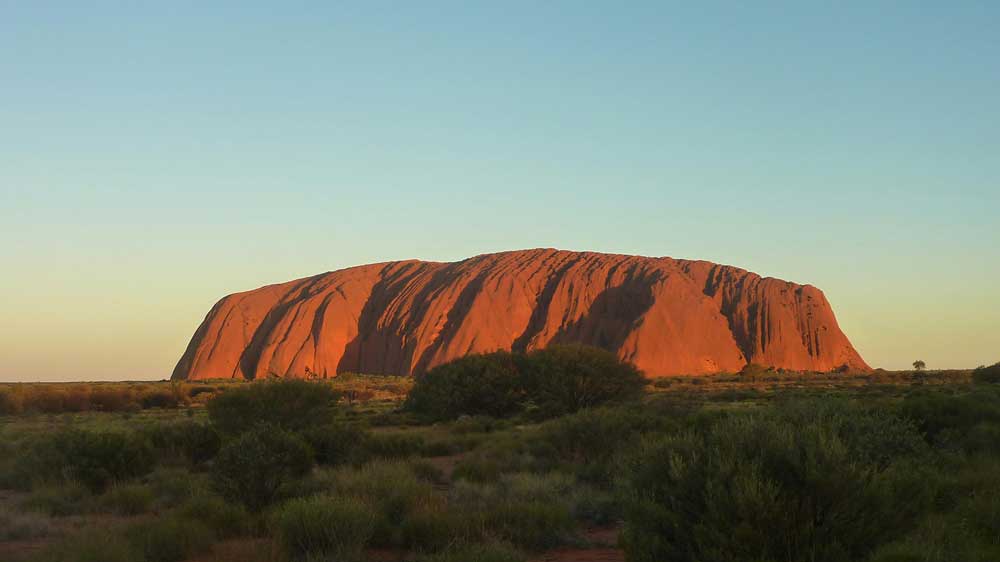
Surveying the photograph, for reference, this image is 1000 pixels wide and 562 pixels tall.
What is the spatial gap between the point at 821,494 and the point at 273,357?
70.9m

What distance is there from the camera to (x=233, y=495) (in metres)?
11.3

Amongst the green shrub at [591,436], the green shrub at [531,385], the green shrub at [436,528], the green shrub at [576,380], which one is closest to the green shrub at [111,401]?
the green shrub at [531,385]

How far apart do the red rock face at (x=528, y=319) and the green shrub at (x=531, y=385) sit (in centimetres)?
3233

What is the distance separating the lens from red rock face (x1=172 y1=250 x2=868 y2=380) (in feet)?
223

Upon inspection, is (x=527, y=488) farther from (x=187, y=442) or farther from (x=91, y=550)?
(x=187, y=442)

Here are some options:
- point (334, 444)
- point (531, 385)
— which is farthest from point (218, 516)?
point (531, 385)

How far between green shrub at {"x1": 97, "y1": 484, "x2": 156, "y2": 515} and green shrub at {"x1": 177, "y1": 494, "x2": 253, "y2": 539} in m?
1.80

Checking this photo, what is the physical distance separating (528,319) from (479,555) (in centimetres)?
6395

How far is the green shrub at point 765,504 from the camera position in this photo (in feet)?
19.5

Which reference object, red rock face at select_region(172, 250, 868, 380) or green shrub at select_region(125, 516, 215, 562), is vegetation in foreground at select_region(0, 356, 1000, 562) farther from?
red rock face at select_region(172, 250, 868, 380)

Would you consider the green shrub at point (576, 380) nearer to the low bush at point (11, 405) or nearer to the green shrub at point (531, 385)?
the green shrub at point (531, 385)

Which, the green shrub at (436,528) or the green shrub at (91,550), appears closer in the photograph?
the green shrub at (91,550)

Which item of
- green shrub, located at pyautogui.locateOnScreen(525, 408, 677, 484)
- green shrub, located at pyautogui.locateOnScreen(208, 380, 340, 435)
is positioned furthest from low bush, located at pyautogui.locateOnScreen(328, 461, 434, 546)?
green shrub, located at pyautogui.locateOnScreen(208, 380, 340, 435)

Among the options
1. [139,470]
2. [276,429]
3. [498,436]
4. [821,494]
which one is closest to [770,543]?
[821,494]
